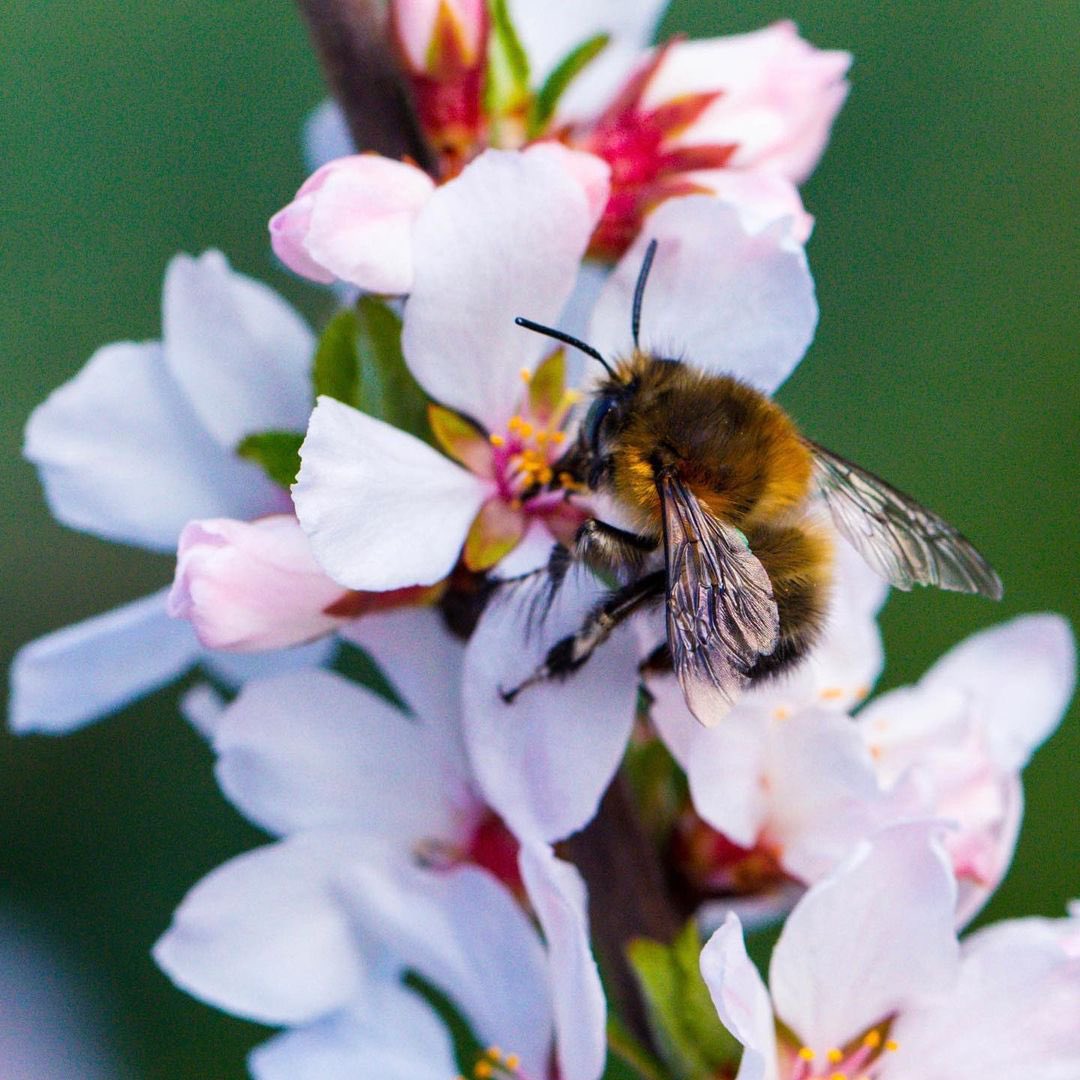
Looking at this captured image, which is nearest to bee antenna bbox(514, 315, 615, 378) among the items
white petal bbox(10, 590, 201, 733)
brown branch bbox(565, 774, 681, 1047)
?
brown branch bbox(565, 774, 681, 1047)

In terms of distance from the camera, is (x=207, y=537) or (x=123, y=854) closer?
(x=207, y=537)

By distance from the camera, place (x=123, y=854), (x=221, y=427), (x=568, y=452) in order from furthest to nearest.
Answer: (x=123, y=854) < (x=221, y=427) < (x=568, y=452)

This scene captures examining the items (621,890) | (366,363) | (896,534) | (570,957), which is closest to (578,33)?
(366,363)

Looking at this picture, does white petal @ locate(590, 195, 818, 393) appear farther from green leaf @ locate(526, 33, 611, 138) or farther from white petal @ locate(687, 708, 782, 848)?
white petal @ locate(687, 708, 782, 848)

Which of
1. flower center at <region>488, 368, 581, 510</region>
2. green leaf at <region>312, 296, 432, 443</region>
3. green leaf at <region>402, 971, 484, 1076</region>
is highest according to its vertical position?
green leaf at <region>312, 296, 432, 443</region>

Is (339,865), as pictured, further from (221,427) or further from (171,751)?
(171,751)

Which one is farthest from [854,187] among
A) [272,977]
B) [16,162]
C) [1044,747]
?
[272,977]
